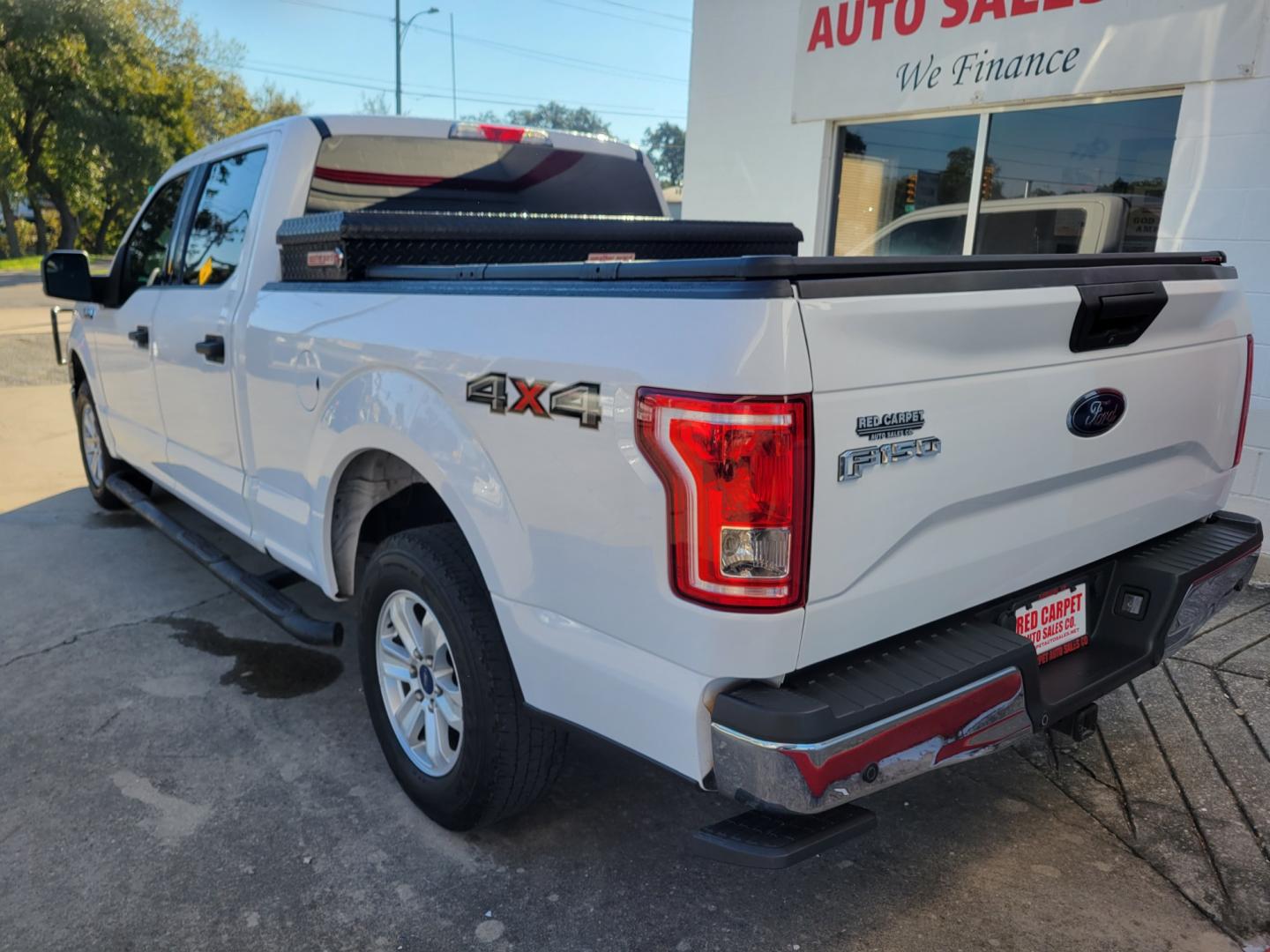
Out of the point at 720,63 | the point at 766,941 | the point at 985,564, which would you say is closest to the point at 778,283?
the point at 985,564

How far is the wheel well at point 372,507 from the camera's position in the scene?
303 centimetres

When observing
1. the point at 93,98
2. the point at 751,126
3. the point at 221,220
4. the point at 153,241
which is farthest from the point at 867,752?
the point at 93,98

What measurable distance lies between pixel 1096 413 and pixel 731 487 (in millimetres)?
1091

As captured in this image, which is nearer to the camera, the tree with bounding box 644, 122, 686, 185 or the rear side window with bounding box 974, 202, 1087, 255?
the rear side window with bounding box 974, 202, 1087, 255

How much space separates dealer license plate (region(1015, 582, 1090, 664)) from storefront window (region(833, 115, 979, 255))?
4.98 meters

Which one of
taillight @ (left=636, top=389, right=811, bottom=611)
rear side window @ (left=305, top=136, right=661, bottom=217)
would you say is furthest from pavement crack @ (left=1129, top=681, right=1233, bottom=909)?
rear side window @ (left=305, top=136, right=661, bottom=217)

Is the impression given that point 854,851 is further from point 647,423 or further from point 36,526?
point 36,526

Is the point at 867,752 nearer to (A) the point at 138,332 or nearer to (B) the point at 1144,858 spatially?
(B) the point at 1144,858

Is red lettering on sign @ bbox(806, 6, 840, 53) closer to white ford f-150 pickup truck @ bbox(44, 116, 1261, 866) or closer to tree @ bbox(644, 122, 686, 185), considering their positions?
white ford f-150 pickup truck @ bbox(44, 116, 1261, 866)

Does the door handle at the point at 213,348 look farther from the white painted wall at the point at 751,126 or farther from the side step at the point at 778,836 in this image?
the white painted wall at the point at 751,126

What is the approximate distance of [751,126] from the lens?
7.96m

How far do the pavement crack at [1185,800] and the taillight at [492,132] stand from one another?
10.7 feet

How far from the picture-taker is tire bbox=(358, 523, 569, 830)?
7.95 feet

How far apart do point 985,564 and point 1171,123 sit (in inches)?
188
